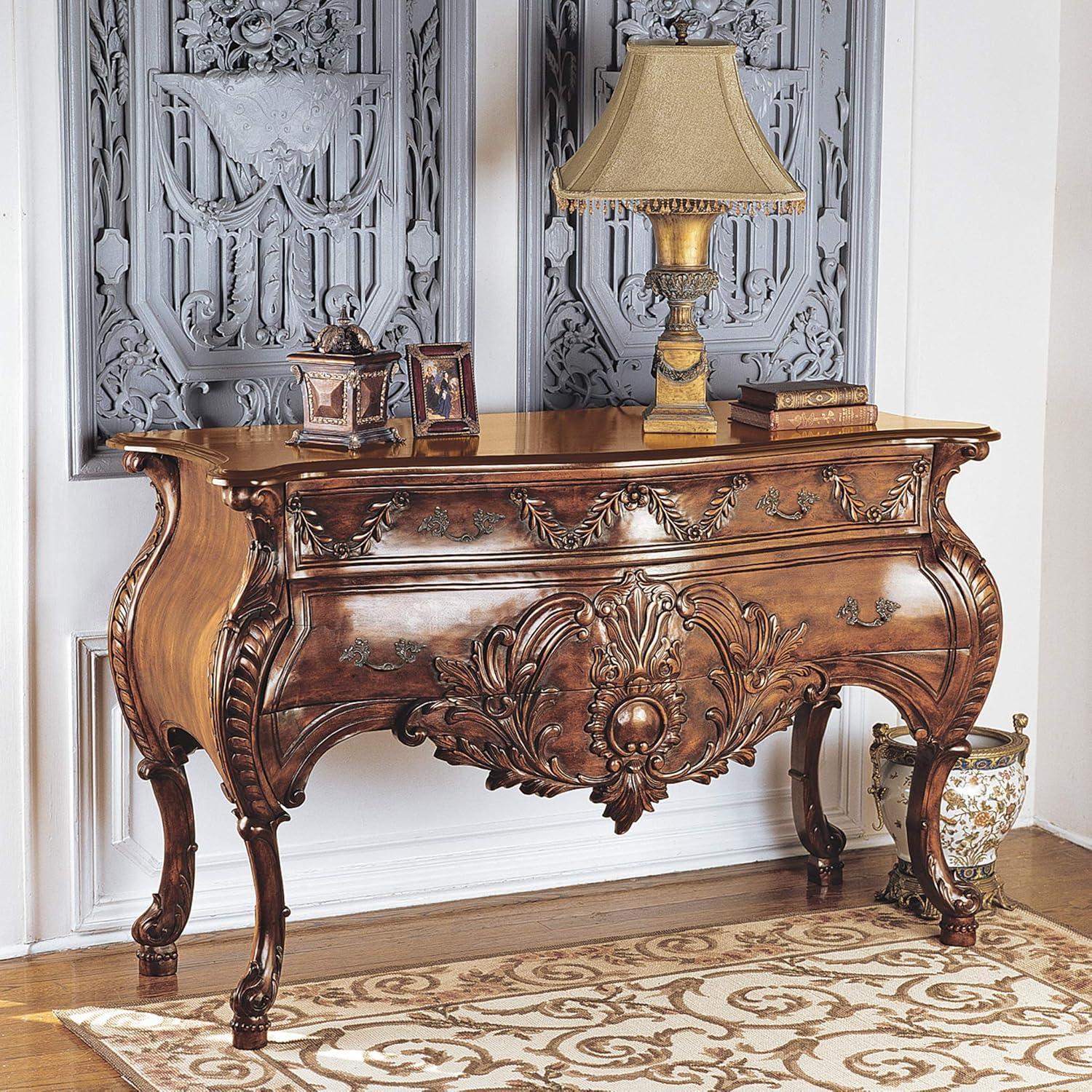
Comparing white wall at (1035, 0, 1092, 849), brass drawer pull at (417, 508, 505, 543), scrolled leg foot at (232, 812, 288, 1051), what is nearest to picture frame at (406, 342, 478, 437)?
brass drawer pull at (417, 508, 505, 543)

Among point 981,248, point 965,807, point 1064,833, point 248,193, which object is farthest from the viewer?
point 1064,833

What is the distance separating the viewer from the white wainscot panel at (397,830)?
318cm

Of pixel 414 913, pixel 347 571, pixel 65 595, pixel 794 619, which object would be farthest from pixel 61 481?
pixel 794 619

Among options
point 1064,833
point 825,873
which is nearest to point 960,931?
point 825,873

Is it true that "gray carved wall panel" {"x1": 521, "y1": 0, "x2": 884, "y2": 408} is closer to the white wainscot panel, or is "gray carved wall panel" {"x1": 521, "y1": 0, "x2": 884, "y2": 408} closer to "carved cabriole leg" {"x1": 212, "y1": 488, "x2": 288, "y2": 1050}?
the white wainscot panel

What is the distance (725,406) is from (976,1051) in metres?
1.33

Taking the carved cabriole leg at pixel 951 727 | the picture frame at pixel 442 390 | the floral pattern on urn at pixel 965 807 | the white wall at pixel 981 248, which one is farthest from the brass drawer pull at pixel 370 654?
the white wall at pixel 981 248

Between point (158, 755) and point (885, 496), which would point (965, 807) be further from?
point (158, 755)

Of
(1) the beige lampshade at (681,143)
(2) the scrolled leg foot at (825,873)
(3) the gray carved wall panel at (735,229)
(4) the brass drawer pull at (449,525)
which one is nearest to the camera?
(4) the brass drawer pull at (449,525)

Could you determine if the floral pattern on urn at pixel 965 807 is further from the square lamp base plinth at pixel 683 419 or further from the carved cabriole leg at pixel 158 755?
the carved cabriole leg at pixel 158 755

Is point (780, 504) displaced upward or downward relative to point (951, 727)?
upward

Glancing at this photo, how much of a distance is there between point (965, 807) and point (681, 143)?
1.46m

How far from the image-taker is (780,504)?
2900mm

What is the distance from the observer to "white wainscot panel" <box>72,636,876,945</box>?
10.4 ft
